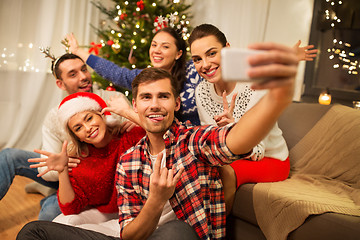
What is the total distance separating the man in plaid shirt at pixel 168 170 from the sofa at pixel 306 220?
38 cm

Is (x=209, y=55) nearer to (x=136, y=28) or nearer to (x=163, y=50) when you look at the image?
(x=163, y=50)

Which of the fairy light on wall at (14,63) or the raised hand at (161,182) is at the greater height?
the fairy light on wall at (14,63)

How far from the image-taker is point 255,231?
5.24 ft

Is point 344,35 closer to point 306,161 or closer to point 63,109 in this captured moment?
point 306,161

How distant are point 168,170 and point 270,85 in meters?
0.63

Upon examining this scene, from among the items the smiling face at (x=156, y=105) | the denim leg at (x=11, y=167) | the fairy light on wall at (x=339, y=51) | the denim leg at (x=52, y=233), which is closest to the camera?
the denim leg at (x=52, y=233)

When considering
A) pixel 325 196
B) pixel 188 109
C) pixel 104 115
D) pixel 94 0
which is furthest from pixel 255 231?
pixel 94 0

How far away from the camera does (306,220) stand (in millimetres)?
1315

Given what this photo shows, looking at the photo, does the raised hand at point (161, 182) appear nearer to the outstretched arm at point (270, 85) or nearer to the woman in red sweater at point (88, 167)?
the outstretched arm at point (270, 85)

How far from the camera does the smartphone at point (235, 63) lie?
0.55 metres

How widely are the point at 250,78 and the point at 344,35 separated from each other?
2.82 m

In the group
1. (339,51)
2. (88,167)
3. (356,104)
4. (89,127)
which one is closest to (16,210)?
(88,167)

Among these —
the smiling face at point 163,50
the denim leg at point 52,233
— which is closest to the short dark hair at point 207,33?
the smiling face at point 163,50

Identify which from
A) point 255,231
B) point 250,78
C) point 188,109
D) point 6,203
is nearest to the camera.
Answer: point 250,78
